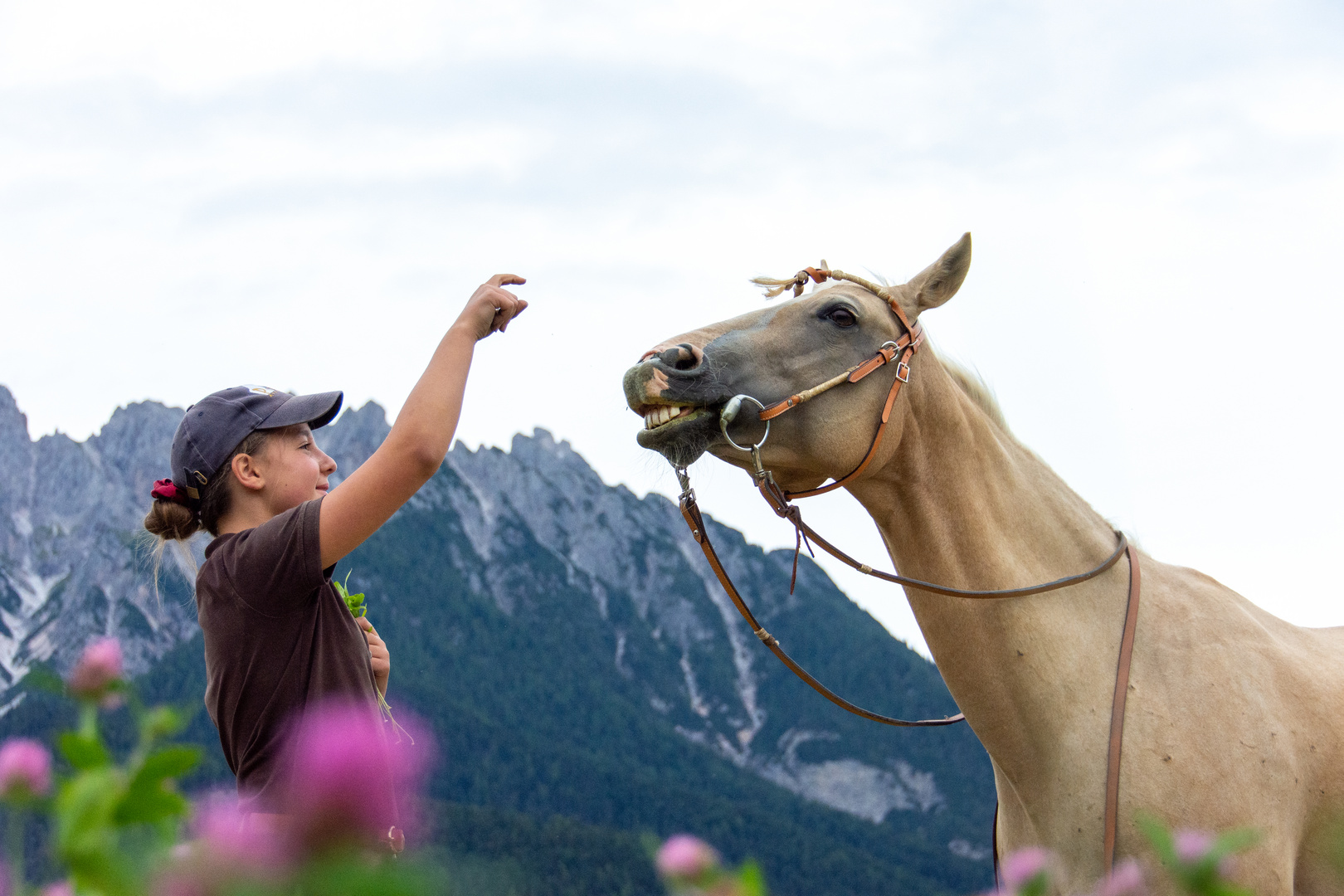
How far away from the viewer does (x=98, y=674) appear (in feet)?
3.64

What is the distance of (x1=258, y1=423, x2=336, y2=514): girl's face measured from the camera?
11.0 ft

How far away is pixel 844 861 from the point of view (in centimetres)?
14338

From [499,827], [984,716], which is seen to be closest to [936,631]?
[984,716]

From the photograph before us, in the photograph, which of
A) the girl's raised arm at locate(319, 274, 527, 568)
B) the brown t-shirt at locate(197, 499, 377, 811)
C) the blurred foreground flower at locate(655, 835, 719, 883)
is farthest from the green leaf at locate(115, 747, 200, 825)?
the brown t-shirt at locate(197, 499, 377, 811)

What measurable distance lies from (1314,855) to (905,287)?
7.81 ft

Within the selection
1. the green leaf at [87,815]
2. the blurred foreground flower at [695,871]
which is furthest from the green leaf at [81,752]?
the blurred foreground flower at [695,871]

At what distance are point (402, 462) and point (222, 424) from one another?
0.88m

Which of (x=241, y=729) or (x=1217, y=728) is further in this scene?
(x=1217, y=728)

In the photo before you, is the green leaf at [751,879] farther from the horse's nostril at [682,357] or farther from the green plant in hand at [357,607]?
the horse's nostril at [682,357]

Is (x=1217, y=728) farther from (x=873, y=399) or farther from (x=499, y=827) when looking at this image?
(x=499, y=827)

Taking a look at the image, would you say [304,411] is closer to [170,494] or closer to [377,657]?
[170,494]

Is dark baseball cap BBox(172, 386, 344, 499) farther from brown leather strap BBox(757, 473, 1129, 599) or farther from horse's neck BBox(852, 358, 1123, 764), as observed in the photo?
horse's neck BBox(852, 358, 1123, 764)

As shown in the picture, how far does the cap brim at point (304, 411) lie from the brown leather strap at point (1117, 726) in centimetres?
267

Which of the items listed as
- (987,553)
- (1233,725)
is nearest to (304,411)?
(987,553)
